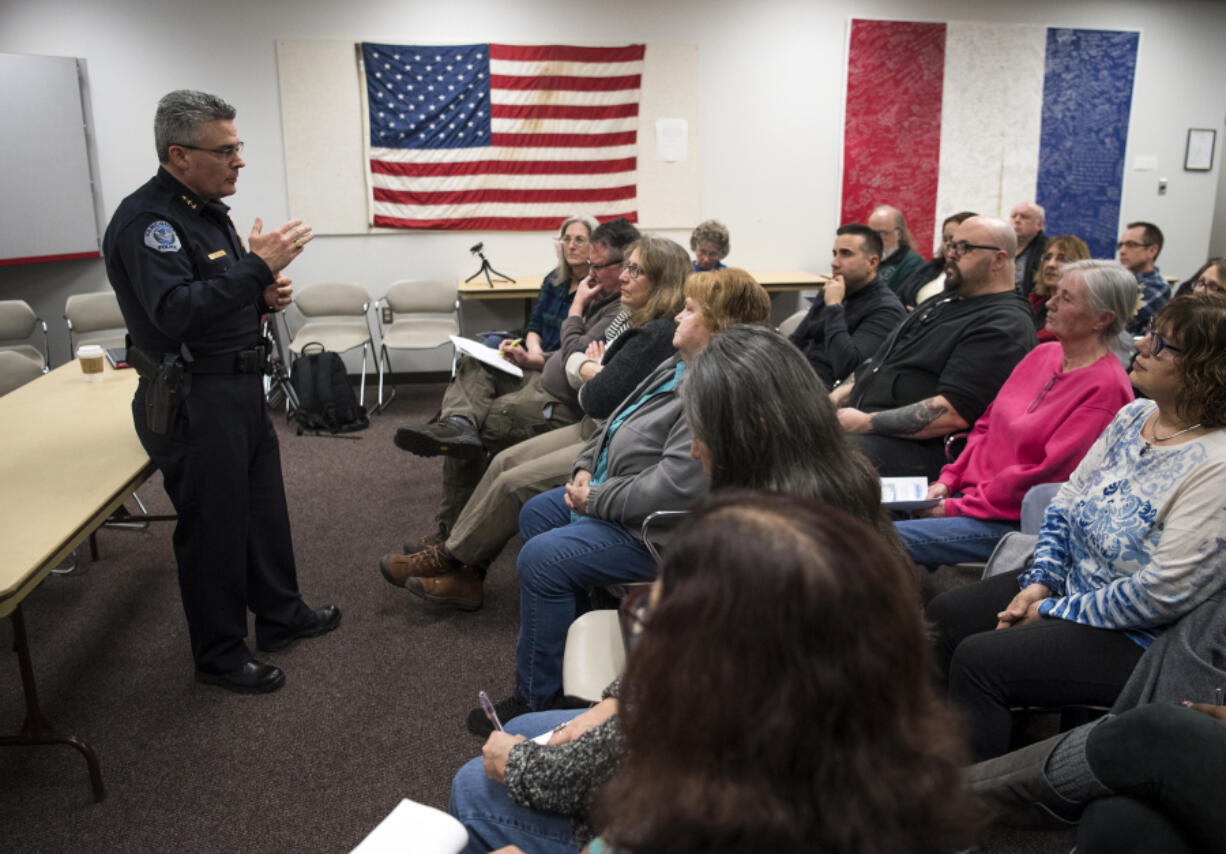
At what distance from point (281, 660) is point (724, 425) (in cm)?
186

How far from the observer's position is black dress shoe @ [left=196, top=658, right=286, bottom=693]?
8.25 ft

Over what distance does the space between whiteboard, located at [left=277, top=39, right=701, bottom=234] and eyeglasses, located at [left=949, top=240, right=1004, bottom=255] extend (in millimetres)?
3806

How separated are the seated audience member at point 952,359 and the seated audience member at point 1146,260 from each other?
2.20m

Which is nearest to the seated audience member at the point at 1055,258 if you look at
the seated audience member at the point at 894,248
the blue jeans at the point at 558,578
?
the seated audience member at the point at 894,248

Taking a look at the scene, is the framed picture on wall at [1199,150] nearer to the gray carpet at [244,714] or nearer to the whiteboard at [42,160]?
the gray carpet at [244,714]

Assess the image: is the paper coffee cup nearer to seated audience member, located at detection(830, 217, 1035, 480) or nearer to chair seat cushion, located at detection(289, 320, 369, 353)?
chair seat cushion, located at detection(289, 320, 369, 353)

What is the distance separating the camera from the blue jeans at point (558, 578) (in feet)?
7.15

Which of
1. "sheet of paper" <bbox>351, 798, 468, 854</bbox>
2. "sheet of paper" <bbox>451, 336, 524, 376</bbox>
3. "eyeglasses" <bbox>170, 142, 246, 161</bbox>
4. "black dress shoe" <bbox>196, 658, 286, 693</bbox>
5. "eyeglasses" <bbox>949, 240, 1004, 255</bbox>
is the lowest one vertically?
"black dress shoe" <bbox>196, 658, 286, 693</bbox>

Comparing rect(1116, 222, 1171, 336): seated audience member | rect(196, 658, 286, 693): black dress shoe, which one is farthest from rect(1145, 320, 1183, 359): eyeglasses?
rect(1116, 222, 1171, 336): seated audience member

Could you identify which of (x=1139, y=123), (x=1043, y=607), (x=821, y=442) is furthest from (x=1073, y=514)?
(x=1139, y=123)

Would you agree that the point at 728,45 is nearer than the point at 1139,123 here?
Yes

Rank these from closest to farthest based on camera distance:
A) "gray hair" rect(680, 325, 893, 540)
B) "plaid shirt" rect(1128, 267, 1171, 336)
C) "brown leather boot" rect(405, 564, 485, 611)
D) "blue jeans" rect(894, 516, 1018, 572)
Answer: "gray hair" rect(680, 325, 893, 540)
"blue jeans" rect(894, 516, 1018, 572)
"brown leather boot" rect(405, 564, 485, 611)
"plaid shirt" rect(1128, 267, 1171, 336)

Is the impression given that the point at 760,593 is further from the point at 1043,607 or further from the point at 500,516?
the point at 500,516

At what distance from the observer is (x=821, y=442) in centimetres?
148
